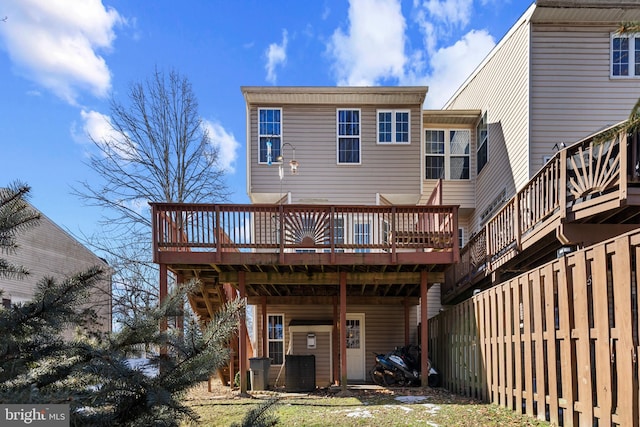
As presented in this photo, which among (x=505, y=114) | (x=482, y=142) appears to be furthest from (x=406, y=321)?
(x=505, y=114)

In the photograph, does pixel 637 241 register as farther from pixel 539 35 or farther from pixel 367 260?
pixel 539 35

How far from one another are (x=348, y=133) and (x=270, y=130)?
7.40 ft

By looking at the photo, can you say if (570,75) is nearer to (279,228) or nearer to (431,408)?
(279,228)

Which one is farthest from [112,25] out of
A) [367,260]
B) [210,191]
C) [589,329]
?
[589,329]

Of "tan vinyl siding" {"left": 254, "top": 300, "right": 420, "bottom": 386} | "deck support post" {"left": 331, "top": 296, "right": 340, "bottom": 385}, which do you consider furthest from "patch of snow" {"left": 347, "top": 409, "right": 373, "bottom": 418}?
"tan vinyl siding" {"left": 254, "top": 300, "right": 420, "bottom": 386}

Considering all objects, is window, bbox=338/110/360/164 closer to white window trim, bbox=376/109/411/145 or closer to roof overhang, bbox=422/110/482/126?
white window trim, bbox=376/109/411/145

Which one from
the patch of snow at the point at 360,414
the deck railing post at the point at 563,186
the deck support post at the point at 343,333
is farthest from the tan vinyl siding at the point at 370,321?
the deck railing post at the point at 563,186

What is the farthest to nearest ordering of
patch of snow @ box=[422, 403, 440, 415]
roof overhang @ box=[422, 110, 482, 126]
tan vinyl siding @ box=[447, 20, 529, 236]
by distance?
1. roof overhang @ box=[422, 110, 482, 126]
2. tan vinyl siding @ box=[447, 20, 529, 236]
3. patch of snow @ box=[422, 403, 440, 415]

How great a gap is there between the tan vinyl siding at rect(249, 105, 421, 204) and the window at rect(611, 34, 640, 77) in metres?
4.60

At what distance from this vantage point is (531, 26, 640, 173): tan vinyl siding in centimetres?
923

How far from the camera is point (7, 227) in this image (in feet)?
5.47

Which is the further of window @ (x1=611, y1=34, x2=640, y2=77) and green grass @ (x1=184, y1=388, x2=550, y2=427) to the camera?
window @ (x1=611, y1=34, x2=640, y2=77)

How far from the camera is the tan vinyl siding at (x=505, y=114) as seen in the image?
31.2 ft

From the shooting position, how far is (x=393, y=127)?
38.6 ft
